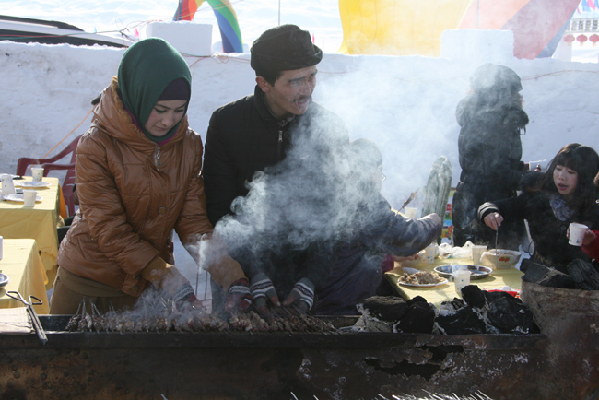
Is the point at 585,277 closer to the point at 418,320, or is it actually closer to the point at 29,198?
the point at 418,320

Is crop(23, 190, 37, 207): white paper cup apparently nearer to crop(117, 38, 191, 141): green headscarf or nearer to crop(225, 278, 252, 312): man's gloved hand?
crop(117, 38, 191, 141): green headscarf

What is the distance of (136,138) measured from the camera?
238 centimetres

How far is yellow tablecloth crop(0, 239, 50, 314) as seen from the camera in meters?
2.93

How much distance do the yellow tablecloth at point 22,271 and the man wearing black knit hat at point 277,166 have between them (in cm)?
127

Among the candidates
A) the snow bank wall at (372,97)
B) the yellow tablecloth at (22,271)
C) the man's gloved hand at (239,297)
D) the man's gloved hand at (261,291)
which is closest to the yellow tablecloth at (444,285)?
the man's gloved hand at (261,291)

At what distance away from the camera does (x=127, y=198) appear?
2.45 metres

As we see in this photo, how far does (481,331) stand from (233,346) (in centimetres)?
123

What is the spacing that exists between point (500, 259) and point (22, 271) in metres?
3.71

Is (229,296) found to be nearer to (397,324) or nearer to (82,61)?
(397,324)

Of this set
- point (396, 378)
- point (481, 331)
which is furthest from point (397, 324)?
point (481, 331)

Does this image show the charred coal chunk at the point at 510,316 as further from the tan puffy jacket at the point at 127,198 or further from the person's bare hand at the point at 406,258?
the person's bare hand at the point at 406,258

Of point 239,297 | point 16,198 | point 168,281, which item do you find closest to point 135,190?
point 168,281

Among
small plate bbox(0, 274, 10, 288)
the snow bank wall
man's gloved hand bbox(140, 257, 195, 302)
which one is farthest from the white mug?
man's gloved hand bbox(140, 257, 195, 302)

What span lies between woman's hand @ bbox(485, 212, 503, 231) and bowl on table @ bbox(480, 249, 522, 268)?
236 mm
